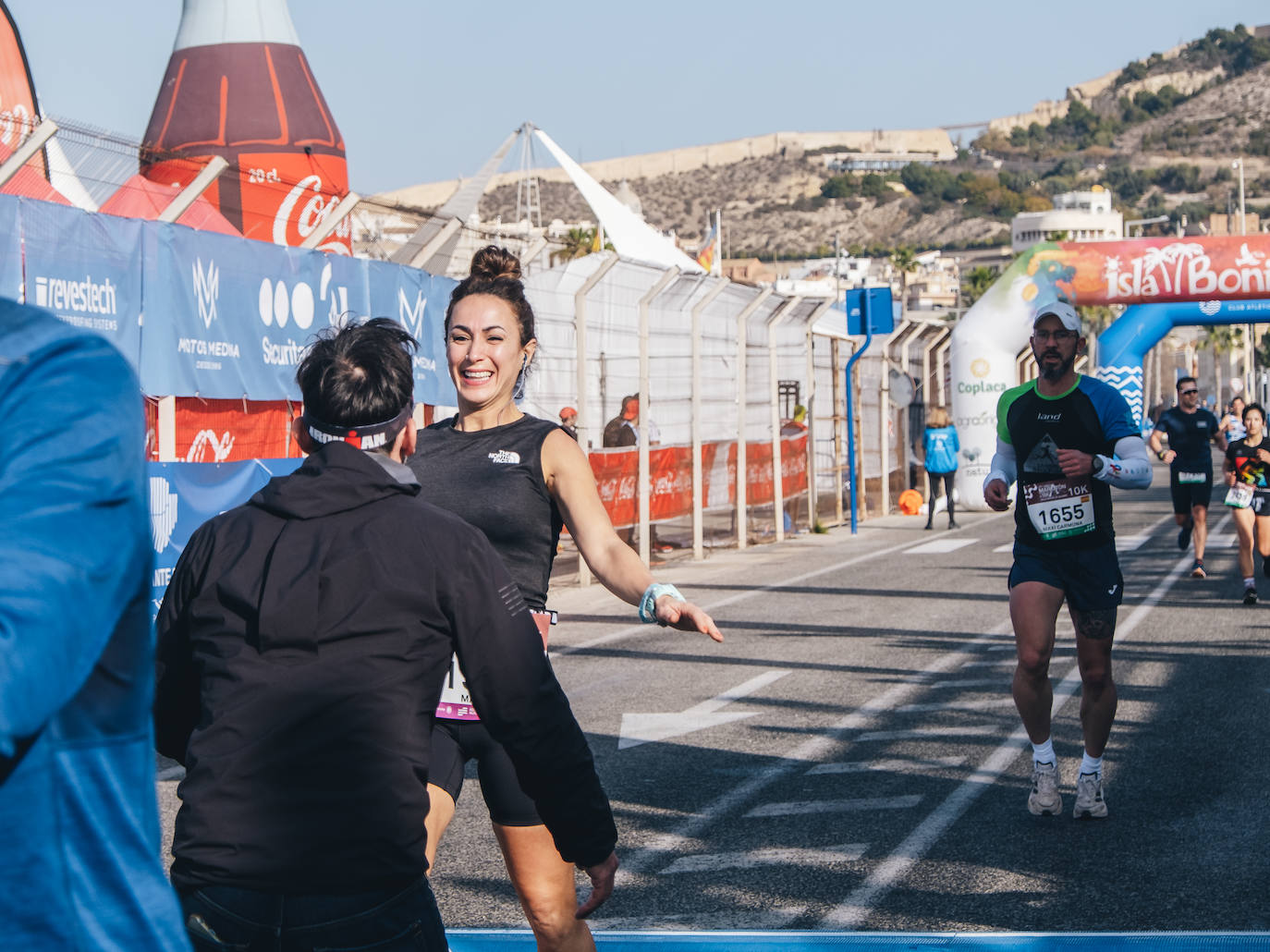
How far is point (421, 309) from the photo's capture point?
14500 millimetres

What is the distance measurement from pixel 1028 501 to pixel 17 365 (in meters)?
5.62

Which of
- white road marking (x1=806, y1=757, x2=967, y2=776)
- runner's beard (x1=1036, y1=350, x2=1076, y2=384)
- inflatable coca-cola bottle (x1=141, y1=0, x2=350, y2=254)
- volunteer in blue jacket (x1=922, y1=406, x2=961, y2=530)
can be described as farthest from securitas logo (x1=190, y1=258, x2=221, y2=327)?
volunteer in blue jacket (x1=922, y1=406, x2=961, y2=530)

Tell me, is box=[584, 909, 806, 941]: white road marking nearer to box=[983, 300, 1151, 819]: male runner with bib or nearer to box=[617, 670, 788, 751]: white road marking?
box=[983, 300, 1151, 819]: male runner with bib

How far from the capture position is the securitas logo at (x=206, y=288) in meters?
10.6

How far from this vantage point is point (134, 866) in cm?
172

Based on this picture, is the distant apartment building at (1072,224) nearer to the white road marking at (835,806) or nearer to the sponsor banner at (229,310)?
the sponsor banner at (229,310)

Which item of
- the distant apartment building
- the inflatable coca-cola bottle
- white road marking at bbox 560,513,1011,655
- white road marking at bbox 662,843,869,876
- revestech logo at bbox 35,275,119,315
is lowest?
white road marking at bbox 560,513,1011,655

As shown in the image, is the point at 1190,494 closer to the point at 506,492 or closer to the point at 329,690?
the point at 506,492

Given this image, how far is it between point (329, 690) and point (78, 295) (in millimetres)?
7535

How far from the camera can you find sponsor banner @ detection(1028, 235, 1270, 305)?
944 inches

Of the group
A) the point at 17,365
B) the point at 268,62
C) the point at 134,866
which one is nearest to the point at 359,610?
the point at 134,866

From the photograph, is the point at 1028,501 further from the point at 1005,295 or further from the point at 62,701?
the point at 1005,295

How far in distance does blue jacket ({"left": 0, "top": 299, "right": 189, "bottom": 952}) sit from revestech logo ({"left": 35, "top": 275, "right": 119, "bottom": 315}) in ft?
25.2

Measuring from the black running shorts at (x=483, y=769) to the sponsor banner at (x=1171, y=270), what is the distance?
21.5 m
